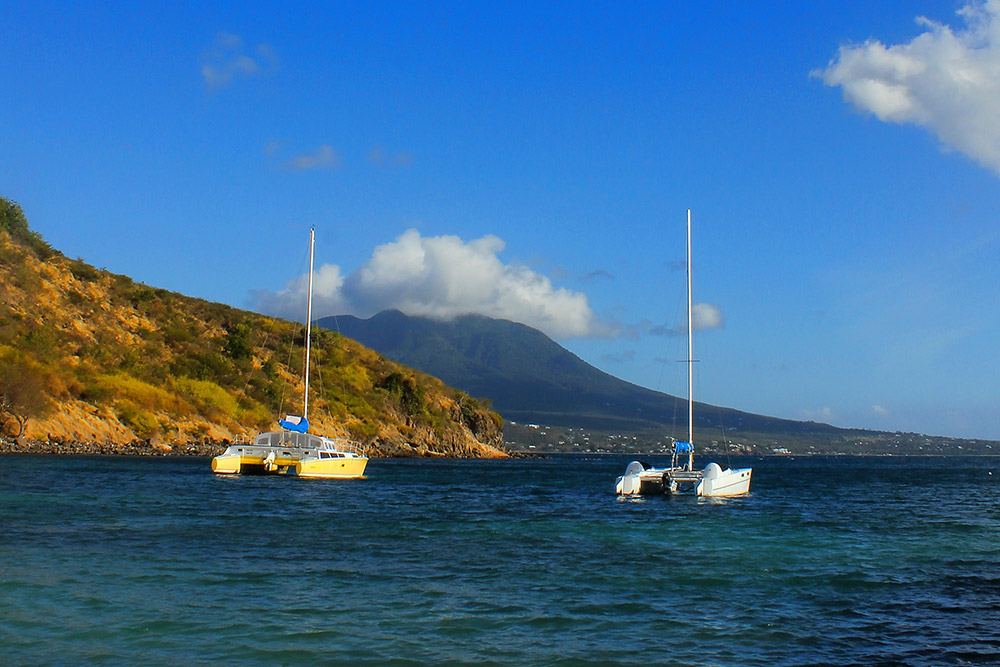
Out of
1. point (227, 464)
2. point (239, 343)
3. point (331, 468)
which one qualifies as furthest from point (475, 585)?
point (239, 343)

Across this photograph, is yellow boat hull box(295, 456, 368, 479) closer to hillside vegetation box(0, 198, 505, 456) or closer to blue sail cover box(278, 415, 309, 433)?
blue sail cover box(278, 415, 309, 433)

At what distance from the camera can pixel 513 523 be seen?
2945 centimetres

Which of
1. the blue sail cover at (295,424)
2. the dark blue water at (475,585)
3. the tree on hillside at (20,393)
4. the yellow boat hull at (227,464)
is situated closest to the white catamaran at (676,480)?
the dark blue water at (475,585)

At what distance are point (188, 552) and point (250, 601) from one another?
612 centimetres

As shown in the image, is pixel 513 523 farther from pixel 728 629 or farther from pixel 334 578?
pixel 728 629

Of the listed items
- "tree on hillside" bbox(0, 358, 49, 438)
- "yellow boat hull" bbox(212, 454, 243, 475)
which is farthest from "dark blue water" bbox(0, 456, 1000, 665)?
"tree on hillside" bbox(0, 358, 49, 438)

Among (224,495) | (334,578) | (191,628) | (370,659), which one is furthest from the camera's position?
(224,495)

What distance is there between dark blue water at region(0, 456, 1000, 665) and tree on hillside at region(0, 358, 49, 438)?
104 feet

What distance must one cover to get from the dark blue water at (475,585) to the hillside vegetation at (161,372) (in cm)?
3702

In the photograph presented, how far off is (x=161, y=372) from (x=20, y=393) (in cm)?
2098

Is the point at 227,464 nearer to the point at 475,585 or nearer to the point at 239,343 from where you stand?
the point at 475,585

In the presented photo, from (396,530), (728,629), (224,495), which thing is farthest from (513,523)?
(728,629)

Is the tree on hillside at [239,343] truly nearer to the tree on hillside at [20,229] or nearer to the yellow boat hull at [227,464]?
the tree on hillside at [20,229]

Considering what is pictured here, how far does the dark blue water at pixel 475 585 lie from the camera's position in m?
12.0
